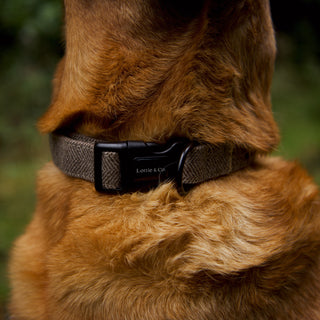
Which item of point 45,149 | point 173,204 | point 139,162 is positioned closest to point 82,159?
point 139,162

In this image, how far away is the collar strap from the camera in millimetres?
954

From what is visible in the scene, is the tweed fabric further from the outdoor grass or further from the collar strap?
the outdoor grass

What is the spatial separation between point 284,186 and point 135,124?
45 cm

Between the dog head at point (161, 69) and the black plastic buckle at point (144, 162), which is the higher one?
the dog head at point (161, 69)

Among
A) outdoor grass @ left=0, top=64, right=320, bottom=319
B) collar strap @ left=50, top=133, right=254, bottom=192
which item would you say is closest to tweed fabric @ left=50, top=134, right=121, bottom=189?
collar strap @ left=50, top=133, right=254, bottom=192

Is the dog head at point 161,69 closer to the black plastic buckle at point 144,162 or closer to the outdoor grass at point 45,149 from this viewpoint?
the black plastic buckle at point 144,162

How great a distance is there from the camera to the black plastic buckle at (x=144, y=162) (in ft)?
3.12

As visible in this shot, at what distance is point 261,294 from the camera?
94 centimetres

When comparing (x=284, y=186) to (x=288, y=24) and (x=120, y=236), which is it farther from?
(x=288, y=24)

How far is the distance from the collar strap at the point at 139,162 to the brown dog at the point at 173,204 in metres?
0.03

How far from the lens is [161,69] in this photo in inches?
39.3

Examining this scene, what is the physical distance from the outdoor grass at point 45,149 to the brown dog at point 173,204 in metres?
0.69

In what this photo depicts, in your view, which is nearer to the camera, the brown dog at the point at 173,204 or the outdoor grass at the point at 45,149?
the brown dog at the point at 173,204

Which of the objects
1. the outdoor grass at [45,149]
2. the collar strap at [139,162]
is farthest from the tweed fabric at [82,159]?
the outdoor grass at [45,149]
